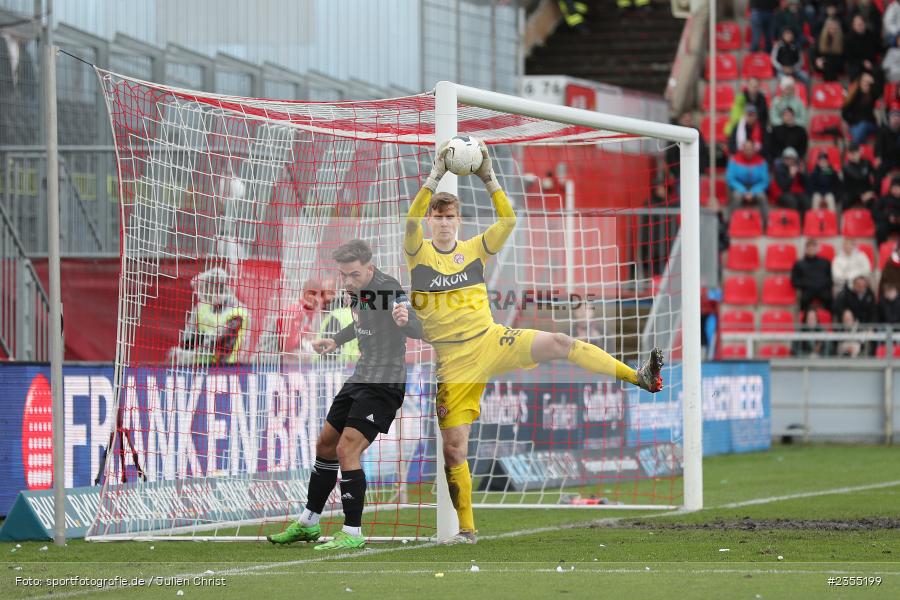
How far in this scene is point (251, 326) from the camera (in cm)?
1098

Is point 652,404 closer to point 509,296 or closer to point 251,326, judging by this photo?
point 509,296

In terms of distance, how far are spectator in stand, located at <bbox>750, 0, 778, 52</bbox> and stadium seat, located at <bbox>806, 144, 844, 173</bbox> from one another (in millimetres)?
2451

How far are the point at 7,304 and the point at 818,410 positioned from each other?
11.3 meters

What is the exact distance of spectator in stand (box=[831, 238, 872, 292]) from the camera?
21.9 meters

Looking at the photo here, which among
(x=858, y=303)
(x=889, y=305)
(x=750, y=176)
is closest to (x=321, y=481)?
(x=858, y=303)

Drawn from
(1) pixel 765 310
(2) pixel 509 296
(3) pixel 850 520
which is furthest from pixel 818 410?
(3) pixel 850 520

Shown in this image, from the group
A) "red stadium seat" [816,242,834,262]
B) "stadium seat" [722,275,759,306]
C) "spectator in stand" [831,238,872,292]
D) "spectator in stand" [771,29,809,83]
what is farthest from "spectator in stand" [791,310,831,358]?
"spectator in stand" [771,29,809,83]

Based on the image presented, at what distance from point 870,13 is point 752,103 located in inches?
114

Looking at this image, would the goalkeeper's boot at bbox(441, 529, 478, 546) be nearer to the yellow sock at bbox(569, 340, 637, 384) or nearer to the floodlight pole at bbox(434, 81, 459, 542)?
the floodlight pole at bbox(434, 81, 459, 542)

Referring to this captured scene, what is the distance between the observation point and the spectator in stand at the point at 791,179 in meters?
23.7

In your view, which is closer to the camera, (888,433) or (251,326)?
(251,326)

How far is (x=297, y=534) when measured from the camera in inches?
371

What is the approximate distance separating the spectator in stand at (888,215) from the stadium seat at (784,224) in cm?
121

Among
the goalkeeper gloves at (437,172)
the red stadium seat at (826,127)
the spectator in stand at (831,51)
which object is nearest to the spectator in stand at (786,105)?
the red stadium seat at (826,127)
